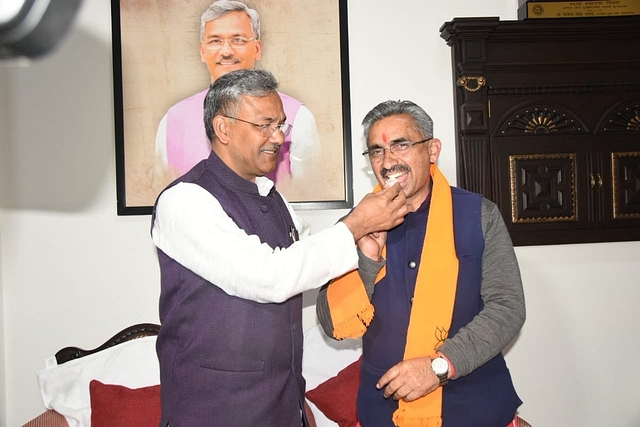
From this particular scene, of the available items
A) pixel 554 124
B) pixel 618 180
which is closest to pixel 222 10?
pixel 554 124

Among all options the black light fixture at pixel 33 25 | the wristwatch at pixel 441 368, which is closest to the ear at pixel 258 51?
the wristwatch at pixel 441 368

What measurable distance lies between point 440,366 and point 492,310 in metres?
0.23

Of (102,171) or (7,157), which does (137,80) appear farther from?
(7,157)

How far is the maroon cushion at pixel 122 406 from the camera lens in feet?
8.55

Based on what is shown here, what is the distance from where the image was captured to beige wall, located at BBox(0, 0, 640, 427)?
2.93m

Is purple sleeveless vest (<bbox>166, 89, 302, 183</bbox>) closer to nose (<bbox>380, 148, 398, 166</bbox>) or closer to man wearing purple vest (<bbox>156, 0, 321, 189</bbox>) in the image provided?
man wearing purple vest (<bbox>156, 0, 321, 189</bbox>)

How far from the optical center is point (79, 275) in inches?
116

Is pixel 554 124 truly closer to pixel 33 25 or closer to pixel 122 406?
pixel 122 406

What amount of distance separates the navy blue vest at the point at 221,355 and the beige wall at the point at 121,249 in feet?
4.37

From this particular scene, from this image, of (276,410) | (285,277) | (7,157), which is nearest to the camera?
(285,277)

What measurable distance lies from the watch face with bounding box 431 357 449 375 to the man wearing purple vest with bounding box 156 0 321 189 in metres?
1.47

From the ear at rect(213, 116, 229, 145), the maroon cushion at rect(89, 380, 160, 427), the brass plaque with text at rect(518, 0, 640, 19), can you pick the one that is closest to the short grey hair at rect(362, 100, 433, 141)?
the ear at rect(213, 116, 229, 145)

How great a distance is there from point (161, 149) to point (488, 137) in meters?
1.55

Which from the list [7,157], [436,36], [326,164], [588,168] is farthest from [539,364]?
[7,157]
